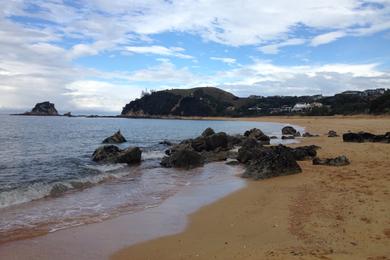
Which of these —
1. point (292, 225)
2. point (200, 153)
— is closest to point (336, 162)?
point (292, 225)

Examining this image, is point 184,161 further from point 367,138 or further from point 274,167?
point 367,138

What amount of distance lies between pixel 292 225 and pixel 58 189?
1017 centimetres

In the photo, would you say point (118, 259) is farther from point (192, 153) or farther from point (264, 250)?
point (192, 153)

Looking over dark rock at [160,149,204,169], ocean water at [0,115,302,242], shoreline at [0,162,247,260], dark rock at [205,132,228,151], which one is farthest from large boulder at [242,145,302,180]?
dark rock at [205,132,228,151]

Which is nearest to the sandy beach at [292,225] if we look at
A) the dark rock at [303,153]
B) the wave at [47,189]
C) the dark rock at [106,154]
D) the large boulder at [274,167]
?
the large boulder at [274,167]

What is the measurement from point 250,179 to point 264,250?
10023 mm

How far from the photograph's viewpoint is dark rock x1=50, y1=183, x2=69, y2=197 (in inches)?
618

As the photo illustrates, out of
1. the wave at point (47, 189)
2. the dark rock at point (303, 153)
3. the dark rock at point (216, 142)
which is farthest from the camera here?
the dark rock at point (216, 142)

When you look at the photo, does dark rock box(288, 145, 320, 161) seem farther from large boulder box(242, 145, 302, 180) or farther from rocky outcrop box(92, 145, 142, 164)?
rocky outcrop box(92, 145, 142, 164)

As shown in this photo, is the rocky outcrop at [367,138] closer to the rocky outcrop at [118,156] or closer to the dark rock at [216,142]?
the dark rock at [216,142]

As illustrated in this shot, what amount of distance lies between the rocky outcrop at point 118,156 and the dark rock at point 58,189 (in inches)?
372

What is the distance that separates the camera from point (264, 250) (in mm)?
7816

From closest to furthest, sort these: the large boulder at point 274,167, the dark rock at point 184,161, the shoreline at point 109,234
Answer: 1. the shoreline at point 109,234
2. the large boulder at point 274,167
3. the dark rock at point 184,161

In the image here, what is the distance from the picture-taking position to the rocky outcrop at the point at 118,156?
2634cm
